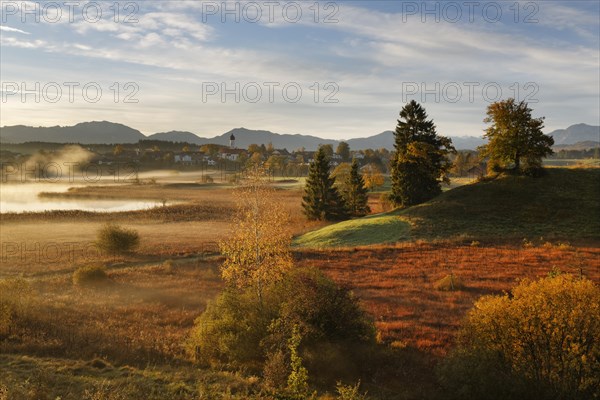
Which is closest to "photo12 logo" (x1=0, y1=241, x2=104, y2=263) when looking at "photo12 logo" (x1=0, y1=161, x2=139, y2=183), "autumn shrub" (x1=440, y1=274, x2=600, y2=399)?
"autumn shrub" (x1=440, y1=274, x2=600, y2=399)

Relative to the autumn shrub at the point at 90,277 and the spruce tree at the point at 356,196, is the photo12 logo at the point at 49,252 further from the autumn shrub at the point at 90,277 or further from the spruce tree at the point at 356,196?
the spruce tree at the point at 356,196

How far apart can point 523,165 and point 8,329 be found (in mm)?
62642

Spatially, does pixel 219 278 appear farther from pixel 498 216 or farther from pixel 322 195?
pixel 498 216

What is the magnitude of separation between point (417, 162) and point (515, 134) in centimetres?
1332

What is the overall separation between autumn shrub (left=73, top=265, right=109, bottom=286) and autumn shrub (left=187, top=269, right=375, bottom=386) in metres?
17.2

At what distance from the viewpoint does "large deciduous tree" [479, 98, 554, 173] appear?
52281mm

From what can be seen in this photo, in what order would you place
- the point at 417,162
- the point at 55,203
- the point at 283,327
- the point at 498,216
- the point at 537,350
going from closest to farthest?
the point at 537,350 < the point at 283,327 < the point at 498,216 < the point at 417,162 < the point at 55,203

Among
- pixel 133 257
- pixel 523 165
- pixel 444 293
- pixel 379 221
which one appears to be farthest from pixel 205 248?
pixel 523 165

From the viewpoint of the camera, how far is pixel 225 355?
18922 millimetres

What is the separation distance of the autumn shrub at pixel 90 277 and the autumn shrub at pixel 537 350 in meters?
28.8

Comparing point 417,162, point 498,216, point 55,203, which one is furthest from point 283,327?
point 55,203

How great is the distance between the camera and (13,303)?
2311cm

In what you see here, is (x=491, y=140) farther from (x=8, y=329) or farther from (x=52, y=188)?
A: (x=52, y=188)

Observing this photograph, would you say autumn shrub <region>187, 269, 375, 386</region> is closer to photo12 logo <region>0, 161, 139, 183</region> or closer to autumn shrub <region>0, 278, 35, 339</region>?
autumn shrub <region>0, 278, 35, 339</region>
